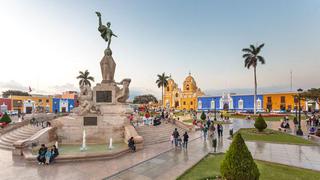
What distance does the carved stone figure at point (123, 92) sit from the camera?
64.7ft

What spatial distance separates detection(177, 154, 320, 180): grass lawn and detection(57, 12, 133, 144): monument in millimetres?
8438

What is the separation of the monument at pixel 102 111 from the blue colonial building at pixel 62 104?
46609 millimetres

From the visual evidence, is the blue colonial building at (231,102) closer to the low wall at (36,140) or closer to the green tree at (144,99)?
the green tree at (144,99)

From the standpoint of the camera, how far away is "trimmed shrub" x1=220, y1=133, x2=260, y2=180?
21.4 feet

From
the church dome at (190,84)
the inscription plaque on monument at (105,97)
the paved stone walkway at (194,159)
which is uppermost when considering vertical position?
the church dome at (190,84)

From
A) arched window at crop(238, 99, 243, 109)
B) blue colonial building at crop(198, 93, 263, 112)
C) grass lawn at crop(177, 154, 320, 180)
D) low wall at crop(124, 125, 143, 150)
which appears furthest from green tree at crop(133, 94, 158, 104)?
grass lawn at crop(177, 154, 320, 180)

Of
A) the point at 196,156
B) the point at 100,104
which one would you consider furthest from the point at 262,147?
the point at 100,104

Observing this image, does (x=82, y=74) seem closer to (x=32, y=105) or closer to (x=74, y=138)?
(x=32, y=105)

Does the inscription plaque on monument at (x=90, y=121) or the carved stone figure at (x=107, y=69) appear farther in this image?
the carved stone figure at (x=107, y=69)

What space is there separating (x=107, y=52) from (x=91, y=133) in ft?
29.3

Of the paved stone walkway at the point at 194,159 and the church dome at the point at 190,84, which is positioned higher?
the church dome at the point at 190,84

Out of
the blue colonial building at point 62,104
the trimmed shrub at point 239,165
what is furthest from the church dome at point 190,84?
the trimmed shrub at point 239,165

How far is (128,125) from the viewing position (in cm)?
1652

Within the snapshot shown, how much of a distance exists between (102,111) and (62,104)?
4929 cm
